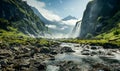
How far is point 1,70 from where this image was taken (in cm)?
6644

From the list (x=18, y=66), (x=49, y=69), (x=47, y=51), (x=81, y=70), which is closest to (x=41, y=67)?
(x=49, y=69)

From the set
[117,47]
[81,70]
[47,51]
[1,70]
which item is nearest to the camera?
[1,70]

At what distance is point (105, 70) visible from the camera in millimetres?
69625

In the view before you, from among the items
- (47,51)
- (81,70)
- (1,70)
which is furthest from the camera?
(47,51)

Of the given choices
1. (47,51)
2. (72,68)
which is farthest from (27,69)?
(47,51)

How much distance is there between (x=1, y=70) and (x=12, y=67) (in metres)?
5.92

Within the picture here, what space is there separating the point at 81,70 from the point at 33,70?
15694 millimetres

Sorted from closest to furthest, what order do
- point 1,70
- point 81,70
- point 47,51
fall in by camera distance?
point 1,70, point 81,70, point 47,51

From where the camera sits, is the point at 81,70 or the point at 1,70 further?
the point at 81,70

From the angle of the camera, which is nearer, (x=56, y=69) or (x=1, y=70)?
(x=1, y=70)

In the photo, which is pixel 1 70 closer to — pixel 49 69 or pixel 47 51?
pixel 49 69

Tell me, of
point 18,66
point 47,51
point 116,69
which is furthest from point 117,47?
point 18,66

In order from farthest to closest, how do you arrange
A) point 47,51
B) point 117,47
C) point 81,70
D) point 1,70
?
point 117,47 < point 47,51 < point 81,70 < point 1,70

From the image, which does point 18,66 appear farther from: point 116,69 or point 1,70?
point 116,69
